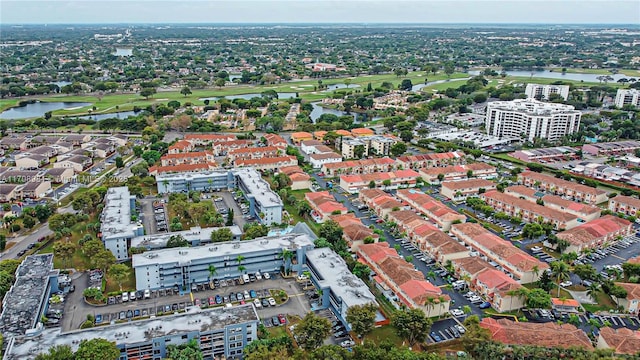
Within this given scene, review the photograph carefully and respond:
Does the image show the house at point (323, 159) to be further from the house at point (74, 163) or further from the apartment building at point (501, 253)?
Answer: the house at point (74, 163)

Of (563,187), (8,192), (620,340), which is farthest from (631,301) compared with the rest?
(8,192)

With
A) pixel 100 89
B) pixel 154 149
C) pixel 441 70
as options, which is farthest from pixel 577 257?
pixel 441 70

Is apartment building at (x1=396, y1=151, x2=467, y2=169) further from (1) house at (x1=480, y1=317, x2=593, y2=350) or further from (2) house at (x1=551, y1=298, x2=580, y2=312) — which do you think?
(1) house at (x1=480, y1=317, x2=593, y2=350)

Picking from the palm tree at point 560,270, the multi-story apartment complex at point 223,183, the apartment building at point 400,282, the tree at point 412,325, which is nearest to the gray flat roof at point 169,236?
the multi-story apartment complex at point 223,183

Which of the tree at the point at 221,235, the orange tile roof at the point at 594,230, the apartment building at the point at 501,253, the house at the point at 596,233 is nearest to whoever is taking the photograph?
the apartment building at the point at 501,253

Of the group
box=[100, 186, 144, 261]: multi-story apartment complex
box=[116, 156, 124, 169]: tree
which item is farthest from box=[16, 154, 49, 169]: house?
box=[100, 186, 144, 261]: multi-story apartment complex

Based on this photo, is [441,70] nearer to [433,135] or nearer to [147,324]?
[433,135]
